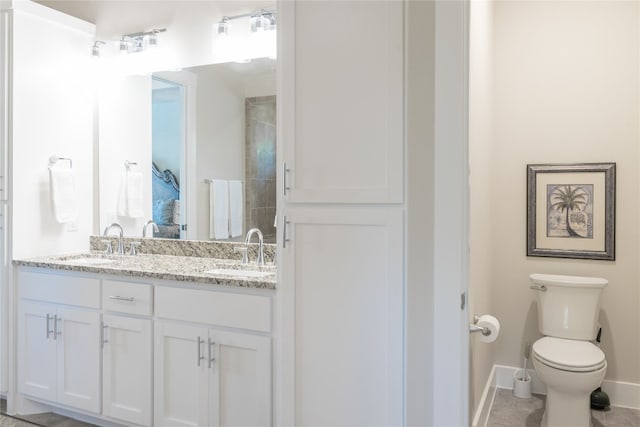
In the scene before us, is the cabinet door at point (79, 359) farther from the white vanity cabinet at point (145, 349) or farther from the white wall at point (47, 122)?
the white wall at point (47, 122)

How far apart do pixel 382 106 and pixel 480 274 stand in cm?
126

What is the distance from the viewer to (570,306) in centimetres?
286

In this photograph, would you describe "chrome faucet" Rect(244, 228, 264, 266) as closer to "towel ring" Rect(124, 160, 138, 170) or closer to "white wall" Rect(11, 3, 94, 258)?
"towel ring" Rect(124, 160, 138, 170)

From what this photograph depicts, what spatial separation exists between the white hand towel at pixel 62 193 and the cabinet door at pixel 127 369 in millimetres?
869

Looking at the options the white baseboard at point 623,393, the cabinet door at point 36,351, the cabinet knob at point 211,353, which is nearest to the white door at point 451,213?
the cabinet knob at point 211,353

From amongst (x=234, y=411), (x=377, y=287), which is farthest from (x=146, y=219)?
(x=377, y=287)

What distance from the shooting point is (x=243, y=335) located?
2.12 m

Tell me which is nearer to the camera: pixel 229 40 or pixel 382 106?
pixel 382 106

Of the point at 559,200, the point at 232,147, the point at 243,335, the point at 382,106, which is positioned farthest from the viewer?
A: the point at 559,200

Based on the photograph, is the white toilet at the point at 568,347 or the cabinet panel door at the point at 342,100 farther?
the white toilet at the point at 568,347

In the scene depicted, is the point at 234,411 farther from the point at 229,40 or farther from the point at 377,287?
the point at 229,40

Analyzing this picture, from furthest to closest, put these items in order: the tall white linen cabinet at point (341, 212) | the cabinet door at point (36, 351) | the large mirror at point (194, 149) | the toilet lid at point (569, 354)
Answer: the large mirror at point (194, 149), the cabinet door at point (36, 351), the toilet lid at point (569, 354), the tall white linen cabinet at point (341, 212)

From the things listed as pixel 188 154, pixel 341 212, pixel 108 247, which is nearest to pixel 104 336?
pixel 108 247

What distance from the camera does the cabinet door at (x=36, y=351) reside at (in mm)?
→ 2648
